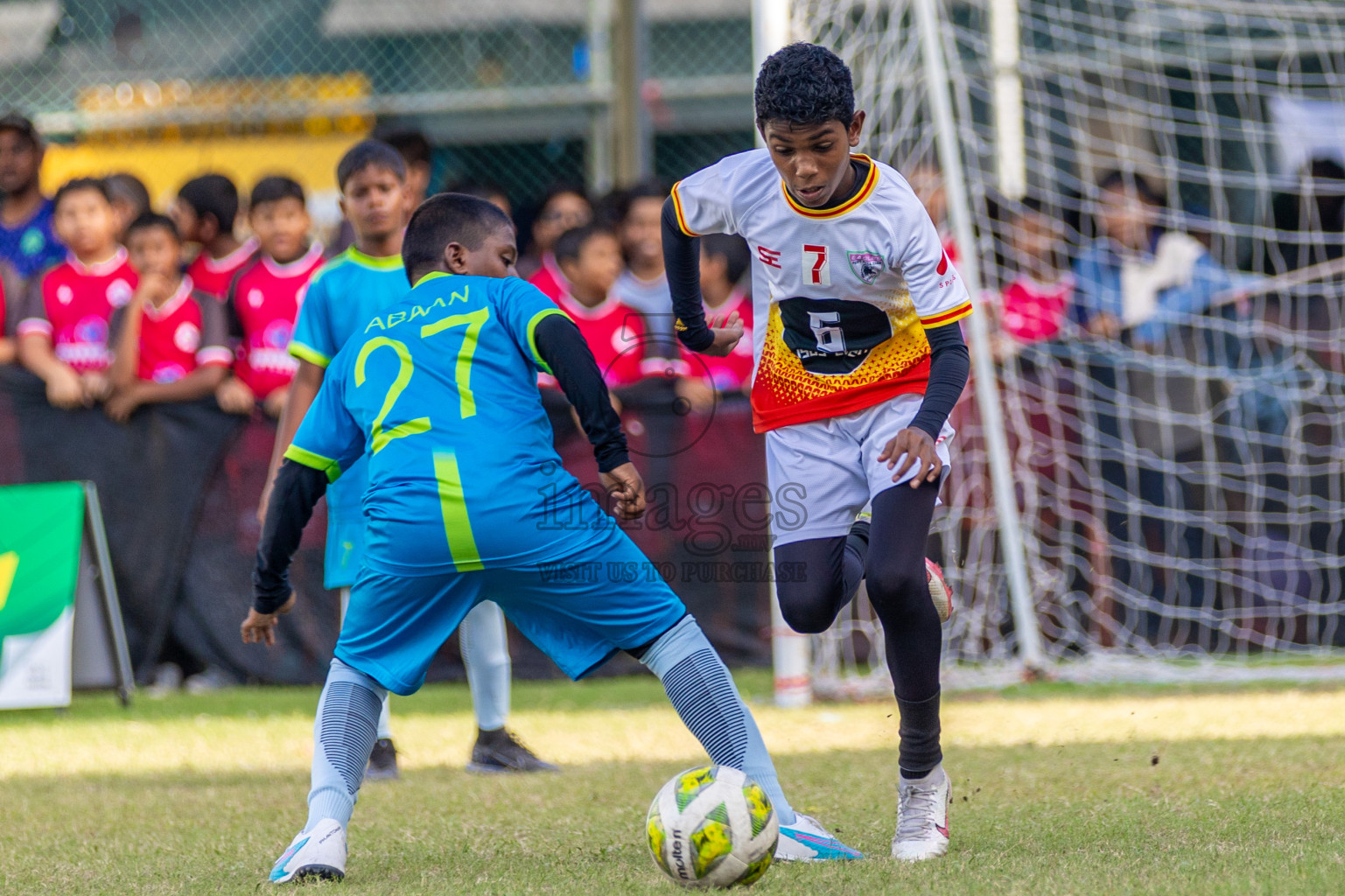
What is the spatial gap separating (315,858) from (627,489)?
1.04m

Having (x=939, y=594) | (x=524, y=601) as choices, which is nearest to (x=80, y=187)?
(x=524, y=601)

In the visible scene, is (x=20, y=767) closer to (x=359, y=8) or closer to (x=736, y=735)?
(x=736, y=735)

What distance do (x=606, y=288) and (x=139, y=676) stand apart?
2943mm

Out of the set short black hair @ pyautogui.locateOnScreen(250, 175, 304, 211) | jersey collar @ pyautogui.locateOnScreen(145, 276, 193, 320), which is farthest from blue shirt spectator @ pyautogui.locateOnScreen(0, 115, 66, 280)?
short black hair @ pyautogui.locateOnScreen(250, 175, 304, 211)

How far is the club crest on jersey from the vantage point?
3551 mm

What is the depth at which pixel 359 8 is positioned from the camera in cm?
1130

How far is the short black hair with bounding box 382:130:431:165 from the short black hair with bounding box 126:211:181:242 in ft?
3.79

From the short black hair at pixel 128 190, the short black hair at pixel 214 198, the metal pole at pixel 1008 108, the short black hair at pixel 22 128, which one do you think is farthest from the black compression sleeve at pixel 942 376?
the short black hair at pixel 128 190

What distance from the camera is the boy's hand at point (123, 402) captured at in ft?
23.5

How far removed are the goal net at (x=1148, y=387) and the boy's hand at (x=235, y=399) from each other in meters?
3.11

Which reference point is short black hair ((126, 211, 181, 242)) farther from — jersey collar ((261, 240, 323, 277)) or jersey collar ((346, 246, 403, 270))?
jersey collar ((346, 246, 403, 270))

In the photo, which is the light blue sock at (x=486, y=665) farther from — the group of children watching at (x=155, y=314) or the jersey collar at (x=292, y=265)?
the jersey collar at (x=292, y=265)

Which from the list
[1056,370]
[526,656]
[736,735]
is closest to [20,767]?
[526,656]

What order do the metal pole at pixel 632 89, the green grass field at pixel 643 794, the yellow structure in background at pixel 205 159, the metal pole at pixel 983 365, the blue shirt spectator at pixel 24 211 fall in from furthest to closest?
the yellow structure in background at pixel 205 159 → the metal pole at pixel 632 89 → the blue shirt spectator at pixel 24 211 → the metal pole at pixel 983 365 → the green grass field at pixel 643 794
